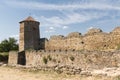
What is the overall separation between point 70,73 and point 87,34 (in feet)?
48.3

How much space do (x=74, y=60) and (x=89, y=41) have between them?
614 cm

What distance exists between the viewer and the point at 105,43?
26.4m

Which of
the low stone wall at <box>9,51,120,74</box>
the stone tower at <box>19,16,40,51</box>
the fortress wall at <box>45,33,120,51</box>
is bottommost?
the low stone wall at <box>9,51,120,74</box>

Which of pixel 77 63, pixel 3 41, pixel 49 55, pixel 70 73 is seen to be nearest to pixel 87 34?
pixel 49 55

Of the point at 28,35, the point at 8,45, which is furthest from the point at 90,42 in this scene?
the point at 8,45

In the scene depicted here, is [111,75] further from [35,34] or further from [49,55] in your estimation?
[35,34]

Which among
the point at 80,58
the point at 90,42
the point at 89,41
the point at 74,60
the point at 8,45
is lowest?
the point at 74,60

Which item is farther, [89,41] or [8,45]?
[8,45]

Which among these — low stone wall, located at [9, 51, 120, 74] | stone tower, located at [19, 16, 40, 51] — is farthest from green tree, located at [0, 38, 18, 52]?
low stone wall, located at [9, 51, 120, 74]

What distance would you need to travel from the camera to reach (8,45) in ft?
141

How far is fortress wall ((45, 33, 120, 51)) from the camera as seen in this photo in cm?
2564

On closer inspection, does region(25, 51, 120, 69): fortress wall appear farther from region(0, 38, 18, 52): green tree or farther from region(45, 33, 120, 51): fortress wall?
region(0, 38, 18, 52): green tree

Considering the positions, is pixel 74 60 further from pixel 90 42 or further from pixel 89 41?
pixel 89 41

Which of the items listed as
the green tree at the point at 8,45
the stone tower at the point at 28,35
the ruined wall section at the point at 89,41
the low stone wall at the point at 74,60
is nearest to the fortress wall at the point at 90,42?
the ruined wall section at the point at 89,41
